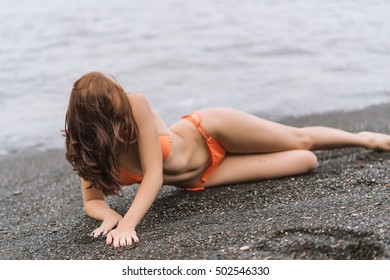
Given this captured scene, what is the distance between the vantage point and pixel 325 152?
182 inches

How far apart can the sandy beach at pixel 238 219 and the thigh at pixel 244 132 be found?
26 cm

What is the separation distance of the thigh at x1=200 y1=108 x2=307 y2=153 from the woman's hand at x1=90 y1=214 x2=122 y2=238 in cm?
88

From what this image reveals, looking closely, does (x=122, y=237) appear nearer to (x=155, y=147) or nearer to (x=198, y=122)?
(x=155, y=147)

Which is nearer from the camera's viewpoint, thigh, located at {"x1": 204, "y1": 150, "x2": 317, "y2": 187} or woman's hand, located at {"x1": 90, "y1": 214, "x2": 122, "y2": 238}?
woman's hand, located at {"x1": 90, "y1": 214, "x2": 122, "y2": 238}

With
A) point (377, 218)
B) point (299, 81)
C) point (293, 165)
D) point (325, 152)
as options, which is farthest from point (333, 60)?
point (377, 218)

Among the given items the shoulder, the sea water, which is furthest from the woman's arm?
the sea water

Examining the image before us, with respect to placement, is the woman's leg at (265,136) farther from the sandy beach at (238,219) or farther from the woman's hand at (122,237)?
the woman's hand at (122,237)

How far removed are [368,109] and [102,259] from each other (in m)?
4.67

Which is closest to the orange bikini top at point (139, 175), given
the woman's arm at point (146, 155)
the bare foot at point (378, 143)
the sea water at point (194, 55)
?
the woman's arm at point (146, 155)

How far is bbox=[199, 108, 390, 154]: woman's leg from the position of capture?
3803 mm

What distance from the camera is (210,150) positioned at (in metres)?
3.85

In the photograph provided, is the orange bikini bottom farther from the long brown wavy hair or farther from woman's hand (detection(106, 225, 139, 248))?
woman's hand (detection(106, 225, 139, 248))

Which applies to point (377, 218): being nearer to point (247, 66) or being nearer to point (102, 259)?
point (102, 259)

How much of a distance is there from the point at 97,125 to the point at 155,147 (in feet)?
1.18
